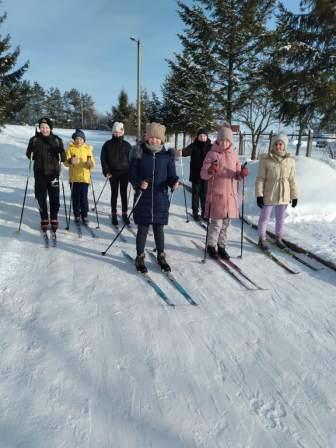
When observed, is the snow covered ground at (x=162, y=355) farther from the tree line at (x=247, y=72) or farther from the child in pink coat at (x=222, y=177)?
the tree line at (x=247, y=72)

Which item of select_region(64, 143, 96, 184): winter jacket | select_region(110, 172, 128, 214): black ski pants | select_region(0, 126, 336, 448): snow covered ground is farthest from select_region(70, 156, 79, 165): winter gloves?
select_region(0, 126, 336, 448): snow covered ground

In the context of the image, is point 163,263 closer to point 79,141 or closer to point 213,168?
point 213,168

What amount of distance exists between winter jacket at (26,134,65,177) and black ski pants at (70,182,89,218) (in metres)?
0.70

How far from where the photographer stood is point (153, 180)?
4.57 metres

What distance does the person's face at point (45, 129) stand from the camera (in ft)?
18.3

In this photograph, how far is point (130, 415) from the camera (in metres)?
2.31

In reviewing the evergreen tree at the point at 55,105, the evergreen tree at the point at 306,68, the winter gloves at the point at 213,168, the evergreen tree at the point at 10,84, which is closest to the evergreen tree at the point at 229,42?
the evergreen tree at the point at 306,68

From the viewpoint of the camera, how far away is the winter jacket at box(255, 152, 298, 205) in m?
5.39

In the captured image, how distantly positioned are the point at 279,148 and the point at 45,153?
3.86 meters

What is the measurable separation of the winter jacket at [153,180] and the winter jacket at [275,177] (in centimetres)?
163

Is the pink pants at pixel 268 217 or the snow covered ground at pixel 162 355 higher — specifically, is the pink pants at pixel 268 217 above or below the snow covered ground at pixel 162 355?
above

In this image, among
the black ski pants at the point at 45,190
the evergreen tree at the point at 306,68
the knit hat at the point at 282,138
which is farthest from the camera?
the evergreen tree at the point at 306,68

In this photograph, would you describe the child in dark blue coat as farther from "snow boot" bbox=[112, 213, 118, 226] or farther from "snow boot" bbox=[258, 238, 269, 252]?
"snow boot" bbox=[112, 213, 118, 226]

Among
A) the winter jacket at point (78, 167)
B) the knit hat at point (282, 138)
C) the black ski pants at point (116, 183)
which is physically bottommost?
the black ski pants at point (116, 183)
